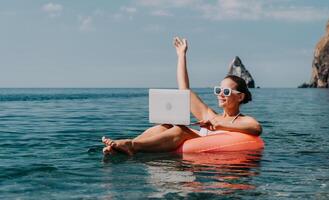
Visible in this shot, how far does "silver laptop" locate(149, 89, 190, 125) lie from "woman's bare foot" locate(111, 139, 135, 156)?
0.57 m

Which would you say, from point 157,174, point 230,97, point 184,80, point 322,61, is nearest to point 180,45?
point 184,80

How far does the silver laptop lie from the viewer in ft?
25.8

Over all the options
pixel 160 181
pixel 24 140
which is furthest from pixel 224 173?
pixel 24 140

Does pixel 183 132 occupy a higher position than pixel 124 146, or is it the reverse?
pixel 183 132

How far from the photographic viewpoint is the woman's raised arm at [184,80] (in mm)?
8867

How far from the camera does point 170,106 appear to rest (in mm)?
7973

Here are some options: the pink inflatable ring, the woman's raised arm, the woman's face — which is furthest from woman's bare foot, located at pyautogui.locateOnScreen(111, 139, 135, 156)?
the woman's face

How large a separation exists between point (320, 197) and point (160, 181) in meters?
1.94

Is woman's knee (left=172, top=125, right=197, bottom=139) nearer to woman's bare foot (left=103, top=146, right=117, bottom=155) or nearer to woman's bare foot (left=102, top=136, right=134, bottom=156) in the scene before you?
woman's bare foot (left=102, top=136, right=134, bottom=156)

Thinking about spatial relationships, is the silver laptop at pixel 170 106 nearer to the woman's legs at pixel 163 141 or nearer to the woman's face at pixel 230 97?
the woman's legs at pixel 163 141

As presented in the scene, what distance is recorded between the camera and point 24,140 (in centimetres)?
1132

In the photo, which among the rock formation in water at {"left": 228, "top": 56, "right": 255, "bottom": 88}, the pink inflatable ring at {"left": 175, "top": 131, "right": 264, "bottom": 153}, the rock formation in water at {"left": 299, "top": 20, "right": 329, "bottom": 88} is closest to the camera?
the pink inflatable ring at {"left": 175, "top": 131, "right": 264, "bottom": 153}

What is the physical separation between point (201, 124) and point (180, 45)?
5.03 ft

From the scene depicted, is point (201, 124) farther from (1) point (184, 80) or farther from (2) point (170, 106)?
(1) point (184, 80)
